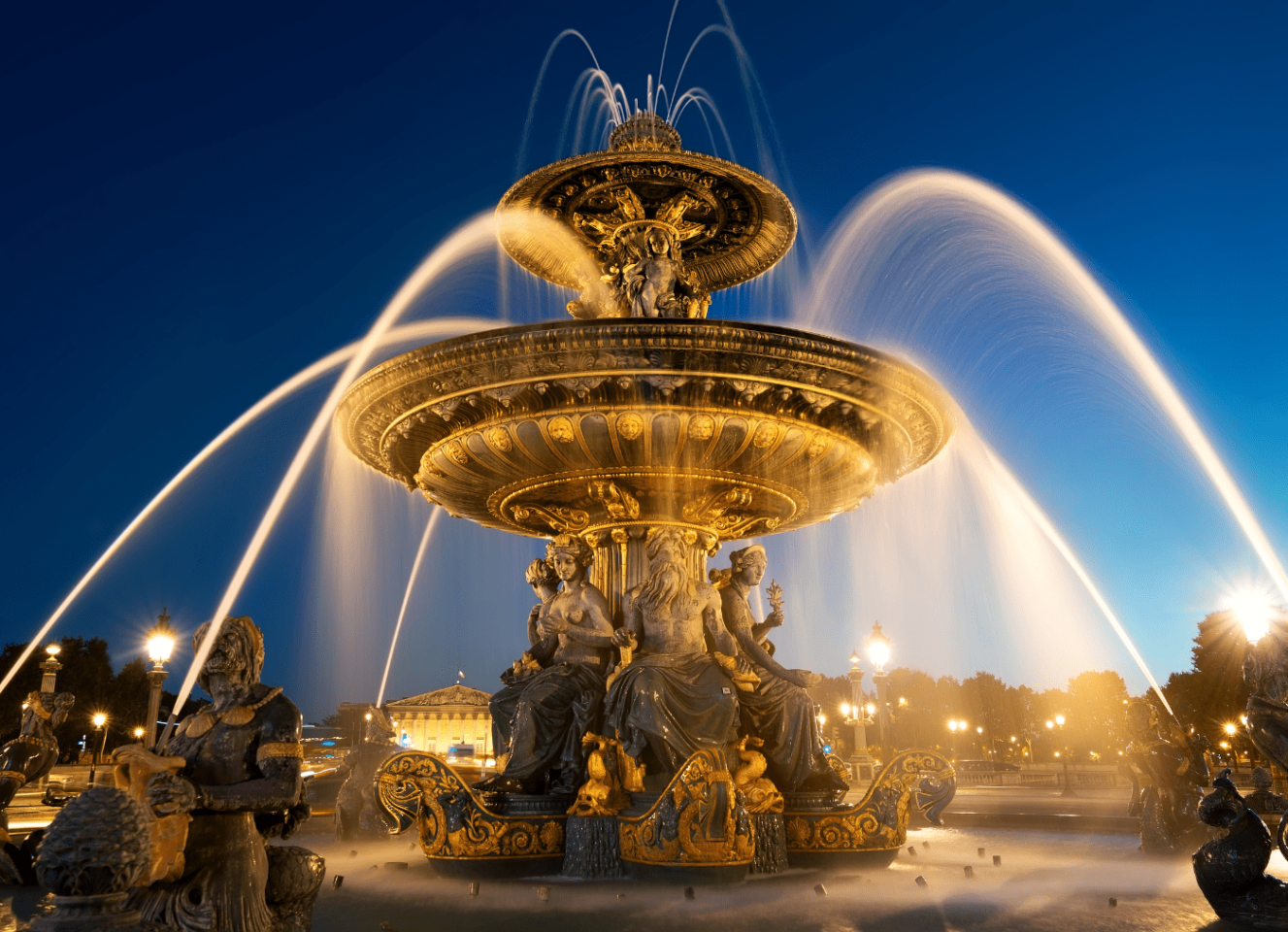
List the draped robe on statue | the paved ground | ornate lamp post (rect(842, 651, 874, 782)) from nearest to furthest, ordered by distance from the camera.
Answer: the paved ground, the draped robe on statue, ornate lamp post (rect(842, 651, 874, 782))

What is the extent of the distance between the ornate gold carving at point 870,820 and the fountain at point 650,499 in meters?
0.02

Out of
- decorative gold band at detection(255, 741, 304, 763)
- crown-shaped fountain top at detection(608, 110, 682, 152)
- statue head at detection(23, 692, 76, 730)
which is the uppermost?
crown-shaped fountain top at detection(608, 110, 682, 152)

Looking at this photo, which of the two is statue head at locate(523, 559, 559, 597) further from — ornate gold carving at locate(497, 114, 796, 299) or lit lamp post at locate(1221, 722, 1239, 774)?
lit lamp post at locate(1221, 722, 1239, 774)

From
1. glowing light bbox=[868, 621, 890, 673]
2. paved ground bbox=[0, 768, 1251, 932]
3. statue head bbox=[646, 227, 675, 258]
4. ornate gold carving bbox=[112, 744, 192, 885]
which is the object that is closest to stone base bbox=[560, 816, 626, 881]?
paved ground bbox=[0, 768, 1251, 932]

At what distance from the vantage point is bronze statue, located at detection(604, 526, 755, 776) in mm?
6715

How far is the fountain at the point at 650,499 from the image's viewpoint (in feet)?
21.5

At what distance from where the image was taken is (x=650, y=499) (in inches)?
318

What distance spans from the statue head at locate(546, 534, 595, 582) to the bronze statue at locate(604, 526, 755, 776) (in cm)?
56

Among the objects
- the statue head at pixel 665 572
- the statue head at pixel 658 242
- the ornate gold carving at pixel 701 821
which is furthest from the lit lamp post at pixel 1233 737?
the ornate gold carving at pixel 701 821

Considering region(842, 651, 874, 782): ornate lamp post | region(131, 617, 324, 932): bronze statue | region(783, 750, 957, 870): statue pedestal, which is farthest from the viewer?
region(842, 651, 874, 782): ornate lamp post

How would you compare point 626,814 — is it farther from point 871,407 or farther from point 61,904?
point 61,904

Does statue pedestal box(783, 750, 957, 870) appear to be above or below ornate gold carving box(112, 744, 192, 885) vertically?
below

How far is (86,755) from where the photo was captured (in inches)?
2105

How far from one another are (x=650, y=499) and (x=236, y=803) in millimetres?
5114
